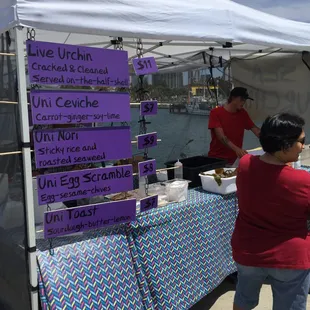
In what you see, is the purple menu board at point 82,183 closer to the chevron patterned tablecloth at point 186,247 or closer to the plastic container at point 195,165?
the chevron patterned tablecloth at point 186,247

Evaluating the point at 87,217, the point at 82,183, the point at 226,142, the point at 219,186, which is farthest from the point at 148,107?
the point at 226,142

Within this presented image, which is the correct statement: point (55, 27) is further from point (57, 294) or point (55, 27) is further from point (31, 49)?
point (57, 294)

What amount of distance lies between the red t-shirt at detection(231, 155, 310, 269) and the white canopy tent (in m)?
0.92

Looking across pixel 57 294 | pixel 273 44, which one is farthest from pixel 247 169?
pixel 273 44

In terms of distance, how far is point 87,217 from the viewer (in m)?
2.03

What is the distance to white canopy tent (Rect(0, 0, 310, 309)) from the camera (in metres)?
1.72

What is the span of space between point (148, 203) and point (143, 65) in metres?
0.83

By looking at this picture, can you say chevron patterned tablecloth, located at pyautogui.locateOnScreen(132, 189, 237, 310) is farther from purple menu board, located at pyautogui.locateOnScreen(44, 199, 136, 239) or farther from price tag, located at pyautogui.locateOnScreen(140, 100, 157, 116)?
price tag, located at pyautogui.locateOnScreen(140, 100, 157, 116)

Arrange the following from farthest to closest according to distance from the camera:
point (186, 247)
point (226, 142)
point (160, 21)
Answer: point (226, 142)
point (186, 247)
point (160, 21)

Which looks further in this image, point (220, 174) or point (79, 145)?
point (220, 174)

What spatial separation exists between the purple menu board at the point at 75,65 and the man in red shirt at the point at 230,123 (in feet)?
5.87

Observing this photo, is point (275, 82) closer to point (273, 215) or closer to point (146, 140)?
point (146, 140)

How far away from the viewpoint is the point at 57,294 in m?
1.87

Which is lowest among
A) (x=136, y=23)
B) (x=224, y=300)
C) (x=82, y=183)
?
(x=224, y=300)
